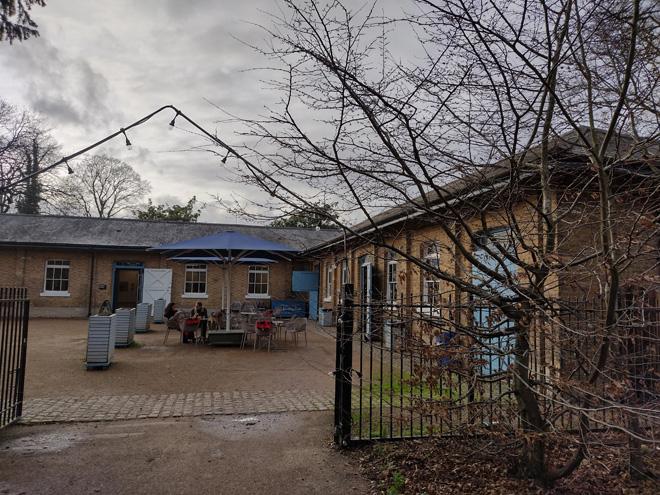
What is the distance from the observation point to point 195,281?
21.7 metres

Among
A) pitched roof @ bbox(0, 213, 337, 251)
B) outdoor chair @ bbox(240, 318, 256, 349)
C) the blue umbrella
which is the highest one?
pitched roof @ bbox(0, 213, 337, 251)

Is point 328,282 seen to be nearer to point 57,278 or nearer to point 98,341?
point 57,278

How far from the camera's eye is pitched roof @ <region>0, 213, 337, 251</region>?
2022 cm

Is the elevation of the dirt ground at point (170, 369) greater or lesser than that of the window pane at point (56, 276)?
lesser

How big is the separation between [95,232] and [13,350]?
1861cm

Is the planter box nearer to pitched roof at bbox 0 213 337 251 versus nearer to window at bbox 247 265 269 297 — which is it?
pitched roof at bbox 0 213 337 251

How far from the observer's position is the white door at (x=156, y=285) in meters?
20.0

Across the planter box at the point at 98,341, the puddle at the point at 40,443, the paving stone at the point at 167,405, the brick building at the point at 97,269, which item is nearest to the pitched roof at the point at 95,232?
the brick building at the point at 97,269

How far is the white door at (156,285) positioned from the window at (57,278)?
3700 mm

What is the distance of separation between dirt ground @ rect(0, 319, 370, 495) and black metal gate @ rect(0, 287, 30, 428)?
0.23 m

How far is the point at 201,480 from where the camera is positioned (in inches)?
147

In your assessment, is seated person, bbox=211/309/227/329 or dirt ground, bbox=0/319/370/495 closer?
dirt ground, bbox=0/319/370/495

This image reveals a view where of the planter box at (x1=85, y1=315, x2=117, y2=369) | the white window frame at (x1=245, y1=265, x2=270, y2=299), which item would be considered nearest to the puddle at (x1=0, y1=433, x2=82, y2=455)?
the planter box at (x1=85, y1=315, x2=117, y2=369)

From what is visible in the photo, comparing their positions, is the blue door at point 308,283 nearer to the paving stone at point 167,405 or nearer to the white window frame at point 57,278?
the white window frame at point 57,278
